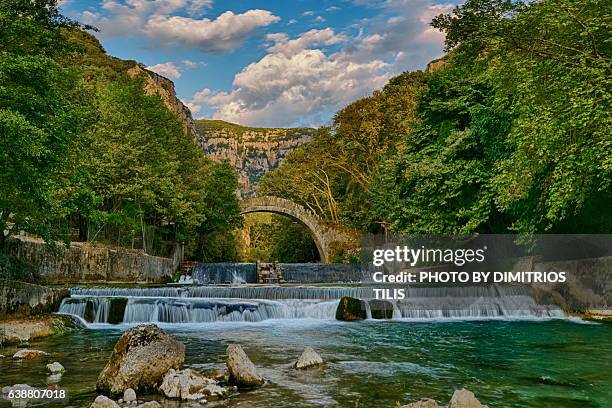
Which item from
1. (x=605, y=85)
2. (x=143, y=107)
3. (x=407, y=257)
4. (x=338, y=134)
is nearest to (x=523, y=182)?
(x=605, y=85)

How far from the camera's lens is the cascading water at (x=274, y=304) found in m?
19.8

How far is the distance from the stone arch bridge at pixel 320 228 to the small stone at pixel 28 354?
39315 millimetres

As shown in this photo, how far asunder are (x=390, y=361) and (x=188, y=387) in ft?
17.1

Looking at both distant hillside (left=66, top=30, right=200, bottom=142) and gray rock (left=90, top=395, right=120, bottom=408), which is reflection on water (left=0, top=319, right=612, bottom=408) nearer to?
gray rock (left=90, top=395, right=120, bottom=408)

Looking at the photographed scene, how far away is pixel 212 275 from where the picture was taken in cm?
4119

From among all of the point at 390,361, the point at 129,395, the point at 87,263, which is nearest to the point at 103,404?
the point at 129,395

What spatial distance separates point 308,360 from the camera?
37.5 feet

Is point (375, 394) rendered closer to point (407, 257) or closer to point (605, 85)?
point (605, 85)

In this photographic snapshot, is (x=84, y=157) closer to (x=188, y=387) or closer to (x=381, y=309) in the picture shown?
(x=381, y=309)

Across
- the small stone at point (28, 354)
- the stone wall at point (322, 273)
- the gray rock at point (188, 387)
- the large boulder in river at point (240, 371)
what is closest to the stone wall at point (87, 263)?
the stone wall at point (322, 273)

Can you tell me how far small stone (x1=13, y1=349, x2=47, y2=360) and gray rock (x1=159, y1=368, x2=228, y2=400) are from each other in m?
4.72

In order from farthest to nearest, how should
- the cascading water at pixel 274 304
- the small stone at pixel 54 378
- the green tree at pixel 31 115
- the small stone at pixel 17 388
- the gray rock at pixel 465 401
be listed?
the cascading water at pixel 274 304 → the green tree at pixel 31 115 → the small stone at pixel 54 378 → the small stone at pixel 17 388 → the gray rock at pixel 465 401

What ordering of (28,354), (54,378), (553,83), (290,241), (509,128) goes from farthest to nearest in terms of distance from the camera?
(290,241), (509,128), (553,83), (28,354), (54,378)

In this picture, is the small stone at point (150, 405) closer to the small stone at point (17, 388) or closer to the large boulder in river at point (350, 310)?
the small stone at point (17, 388)
